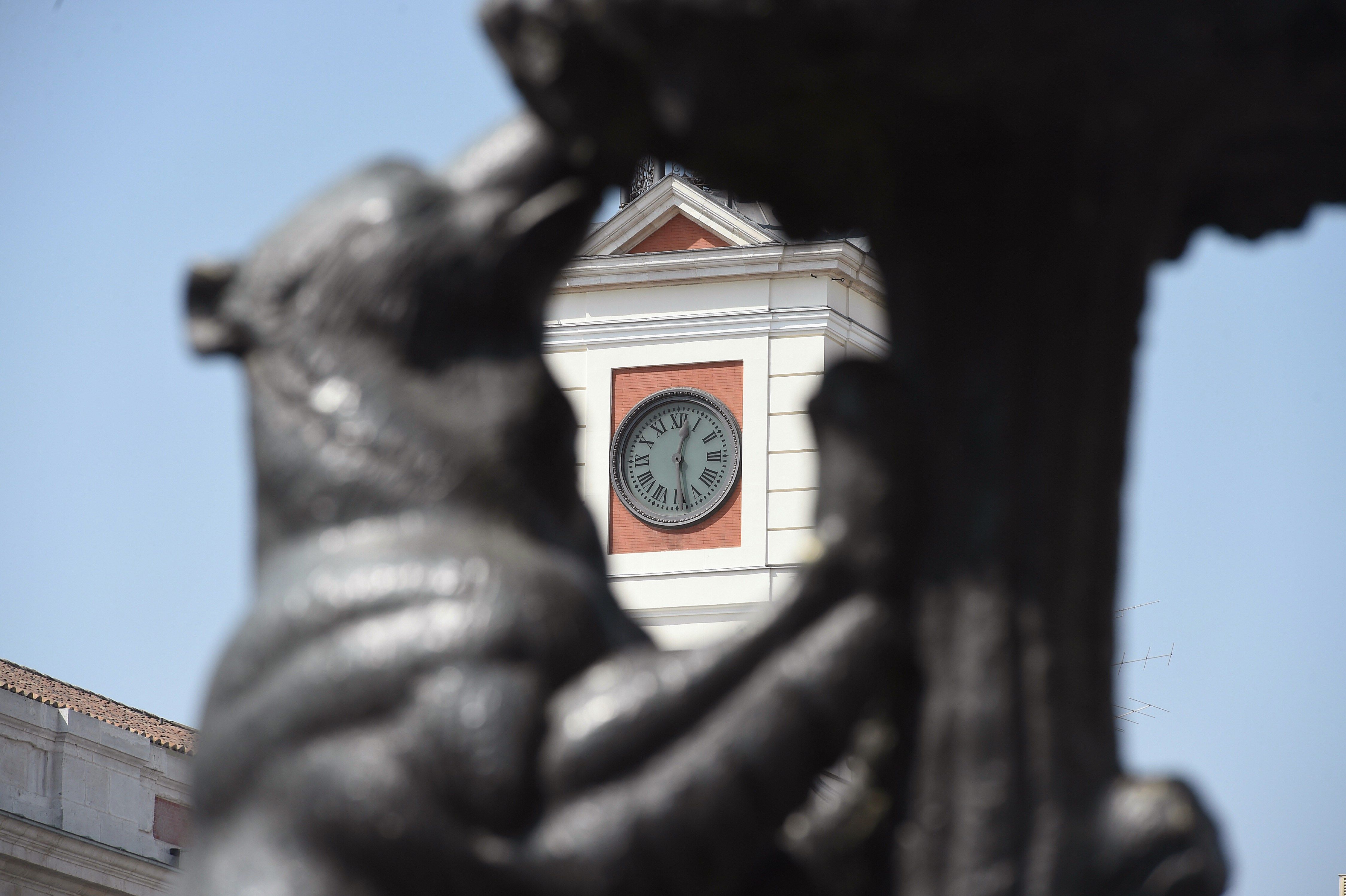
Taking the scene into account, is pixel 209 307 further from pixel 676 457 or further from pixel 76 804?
pixel 76 804

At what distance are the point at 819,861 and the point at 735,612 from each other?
20562 mm

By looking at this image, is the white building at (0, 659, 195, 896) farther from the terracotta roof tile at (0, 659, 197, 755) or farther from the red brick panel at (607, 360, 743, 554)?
the red brick panel at (607, 360, 743, 554)

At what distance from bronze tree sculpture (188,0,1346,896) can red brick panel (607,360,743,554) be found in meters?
20.4

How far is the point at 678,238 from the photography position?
23.7m

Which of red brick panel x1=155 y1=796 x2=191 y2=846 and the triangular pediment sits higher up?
the triangular pediment

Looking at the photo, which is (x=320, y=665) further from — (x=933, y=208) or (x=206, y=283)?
(x=933, y=208)

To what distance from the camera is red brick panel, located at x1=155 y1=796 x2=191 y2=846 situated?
23.7m

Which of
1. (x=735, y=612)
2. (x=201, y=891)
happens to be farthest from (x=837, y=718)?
(x=735, y=612)

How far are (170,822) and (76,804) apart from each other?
1.50 m

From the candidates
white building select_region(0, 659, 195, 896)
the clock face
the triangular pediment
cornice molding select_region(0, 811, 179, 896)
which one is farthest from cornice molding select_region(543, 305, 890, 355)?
cornice molding select_region(0, 811, 179, 896)

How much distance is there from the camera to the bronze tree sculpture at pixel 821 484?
1.83 m

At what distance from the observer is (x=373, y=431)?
202 centimetres

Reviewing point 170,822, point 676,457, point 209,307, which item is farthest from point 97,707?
point 209,307

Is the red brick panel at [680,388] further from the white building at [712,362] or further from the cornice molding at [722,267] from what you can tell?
the cornice molding at [722,267]
